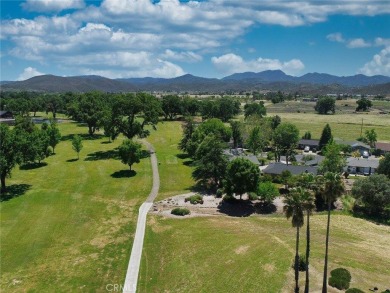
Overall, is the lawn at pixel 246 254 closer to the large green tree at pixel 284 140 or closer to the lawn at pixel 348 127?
the large green tree at pixel 284 140

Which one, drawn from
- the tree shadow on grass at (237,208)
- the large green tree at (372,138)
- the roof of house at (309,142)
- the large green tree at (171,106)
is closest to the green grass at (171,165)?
the tree shadow on grass at (237,208)

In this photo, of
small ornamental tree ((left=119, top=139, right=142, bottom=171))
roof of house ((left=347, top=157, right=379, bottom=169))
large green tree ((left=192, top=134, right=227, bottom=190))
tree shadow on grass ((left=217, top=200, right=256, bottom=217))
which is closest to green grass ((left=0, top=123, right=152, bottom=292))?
small ornamental tree ((left=119, top=139, right=142, bottom=171))

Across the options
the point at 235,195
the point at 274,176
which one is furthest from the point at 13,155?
the point at 274,176

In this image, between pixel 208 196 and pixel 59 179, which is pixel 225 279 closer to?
pixel 208 196

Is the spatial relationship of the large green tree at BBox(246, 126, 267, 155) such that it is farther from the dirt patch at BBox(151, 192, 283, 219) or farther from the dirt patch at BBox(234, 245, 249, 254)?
the dirt patch at BBox(234, 245, 249, 254)

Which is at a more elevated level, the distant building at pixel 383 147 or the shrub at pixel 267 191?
the shrub at pixel 267 191

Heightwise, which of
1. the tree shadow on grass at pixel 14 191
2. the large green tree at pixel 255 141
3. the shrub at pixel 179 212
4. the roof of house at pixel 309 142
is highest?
the large green tree at pixel 255 141
